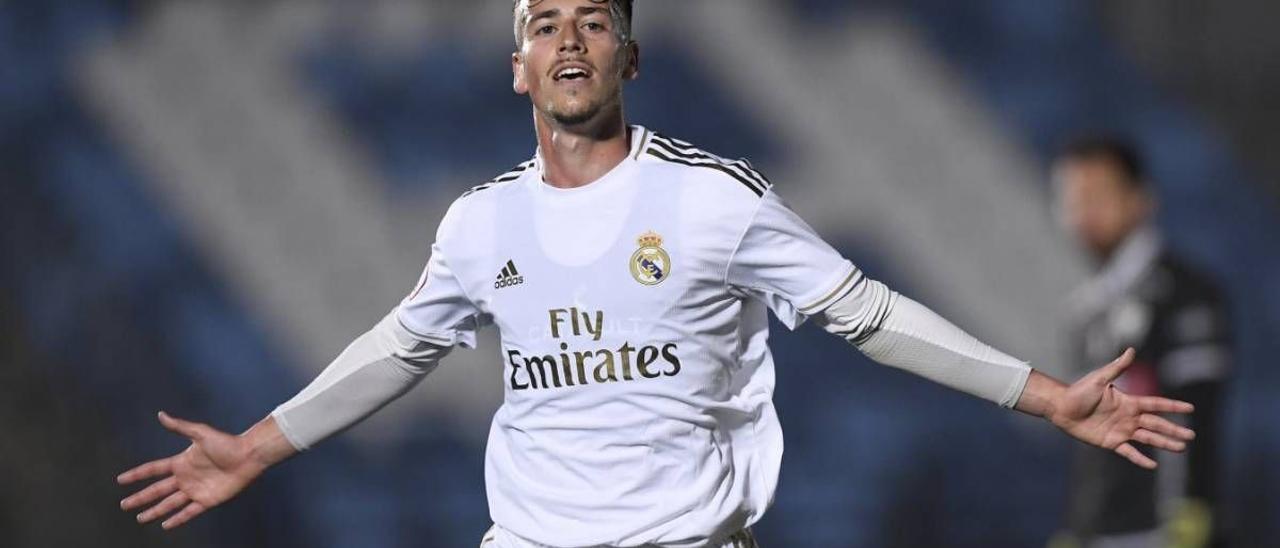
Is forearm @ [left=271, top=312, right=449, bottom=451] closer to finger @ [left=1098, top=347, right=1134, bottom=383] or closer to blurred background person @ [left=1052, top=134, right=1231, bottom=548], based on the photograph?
finger @ [left=1098, top=347, right=1134, bottom=383]

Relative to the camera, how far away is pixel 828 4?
7113 mm

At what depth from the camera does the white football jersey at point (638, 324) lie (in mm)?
3141

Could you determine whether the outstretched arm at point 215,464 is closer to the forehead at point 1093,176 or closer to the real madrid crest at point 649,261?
the real madrid crest at point 649,261

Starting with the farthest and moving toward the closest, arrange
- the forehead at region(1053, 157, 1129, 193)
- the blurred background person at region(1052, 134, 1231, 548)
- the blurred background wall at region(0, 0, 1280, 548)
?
1. the blurred background wall at region(0, 0, 1280, 548)
2. the forehead at region(1053, 157, 1129, 193)
3. the blurred background person at region(1052, 134, 1231, 548)

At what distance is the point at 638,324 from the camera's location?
10.3 ft

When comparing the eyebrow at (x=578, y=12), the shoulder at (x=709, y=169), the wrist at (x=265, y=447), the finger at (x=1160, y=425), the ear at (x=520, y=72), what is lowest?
the wrist at (x=265, y=447)

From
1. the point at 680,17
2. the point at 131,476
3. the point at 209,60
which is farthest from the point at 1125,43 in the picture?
the point at 131,476

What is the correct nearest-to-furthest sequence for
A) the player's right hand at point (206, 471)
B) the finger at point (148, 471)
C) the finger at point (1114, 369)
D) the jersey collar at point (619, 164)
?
the finger at point (1114, 369) → the jersey collar at point (619, 164) → the finger at point (148, 471) → the player's right hand at point (206, 471)

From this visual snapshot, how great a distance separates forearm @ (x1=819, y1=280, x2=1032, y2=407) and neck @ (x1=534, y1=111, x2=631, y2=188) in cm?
50

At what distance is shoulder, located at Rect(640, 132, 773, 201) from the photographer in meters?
3.14

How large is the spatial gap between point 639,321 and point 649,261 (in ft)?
0.36

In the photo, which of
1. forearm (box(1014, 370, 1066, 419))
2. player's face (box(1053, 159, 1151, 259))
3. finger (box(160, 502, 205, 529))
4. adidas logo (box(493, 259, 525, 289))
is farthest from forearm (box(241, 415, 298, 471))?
player's face (box(1053, 159, 1151, 259))

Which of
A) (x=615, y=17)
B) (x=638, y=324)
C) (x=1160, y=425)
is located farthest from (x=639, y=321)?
(x=1160, y=425)

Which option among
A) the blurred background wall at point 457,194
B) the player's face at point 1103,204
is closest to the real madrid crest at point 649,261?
the player's face at point 1103,204
